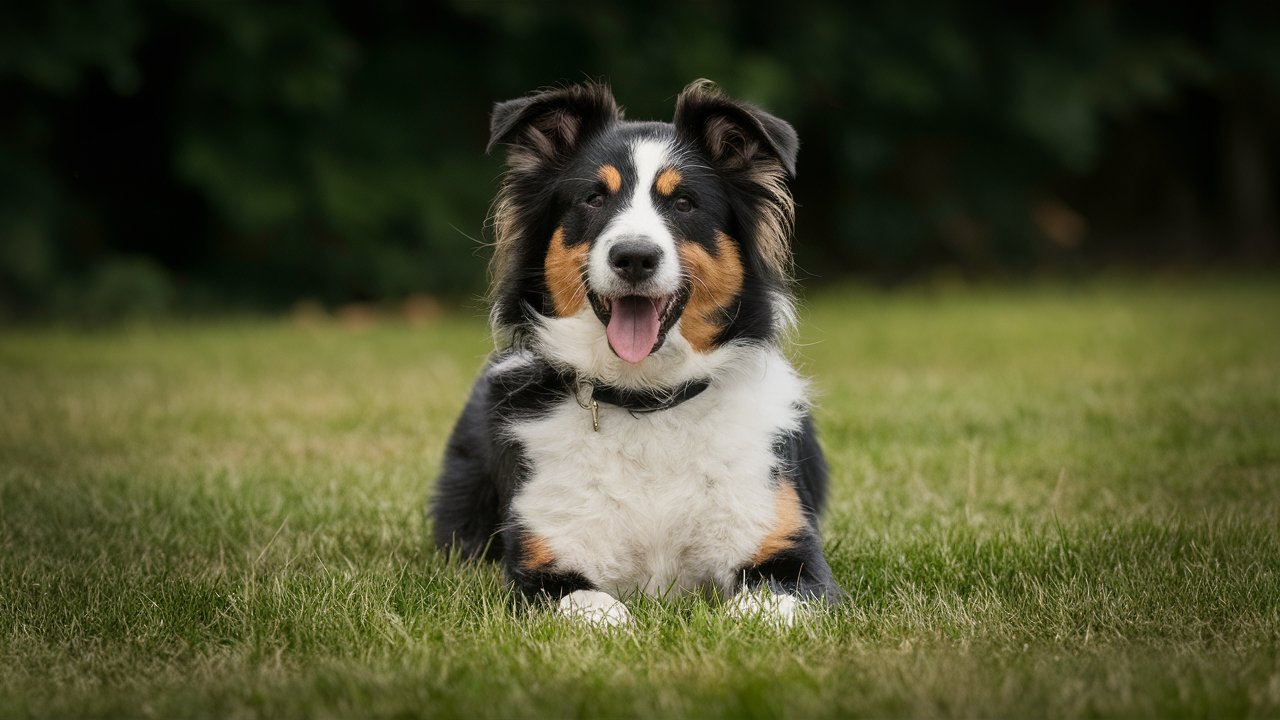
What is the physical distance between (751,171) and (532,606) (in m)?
1.68

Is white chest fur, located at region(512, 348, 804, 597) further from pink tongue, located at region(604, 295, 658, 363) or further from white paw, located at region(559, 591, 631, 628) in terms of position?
pink tongue, located at region(604, 295, 658, 363)

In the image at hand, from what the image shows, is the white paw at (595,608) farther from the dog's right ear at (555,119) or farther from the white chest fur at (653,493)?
the dog's right ear at (555,119)

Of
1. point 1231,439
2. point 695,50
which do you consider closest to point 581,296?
point 1231,439

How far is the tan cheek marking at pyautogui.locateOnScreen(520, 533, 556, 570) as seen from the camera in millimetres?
4195

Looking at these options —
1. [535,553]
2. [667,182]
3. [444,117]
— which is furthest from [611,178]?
[444,117]

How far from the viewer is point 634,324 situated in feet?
14.1

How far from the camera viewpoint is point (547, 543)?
4207mm

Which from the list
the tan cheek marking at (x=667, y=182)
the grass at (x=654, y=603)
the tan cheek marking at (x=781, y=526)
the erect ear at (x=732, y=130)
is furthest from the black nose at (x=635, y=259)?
the grass at (x=654, y=603)

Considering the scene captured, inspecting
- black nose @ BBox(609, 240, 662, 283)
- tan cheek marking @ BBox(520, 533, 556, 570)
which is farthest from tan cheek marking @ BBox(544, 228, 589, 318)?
tan cheek marking @ BBox(520, 533, 556, 570)

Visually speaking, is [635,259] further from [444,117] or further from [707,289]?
[444,117]

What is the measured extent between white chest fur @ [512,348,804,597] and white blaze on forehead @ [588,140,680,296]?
0.45m

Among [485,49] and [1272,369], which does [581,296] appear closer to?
[1272,369]

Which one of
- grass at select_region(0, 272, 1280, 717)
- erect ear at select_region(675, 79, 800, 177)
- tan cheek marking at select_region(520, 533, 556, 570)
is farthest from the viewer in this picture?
erect ear at select_region(675, 79, 800, 177)

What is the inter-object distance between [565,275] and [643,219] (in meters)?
0.36
